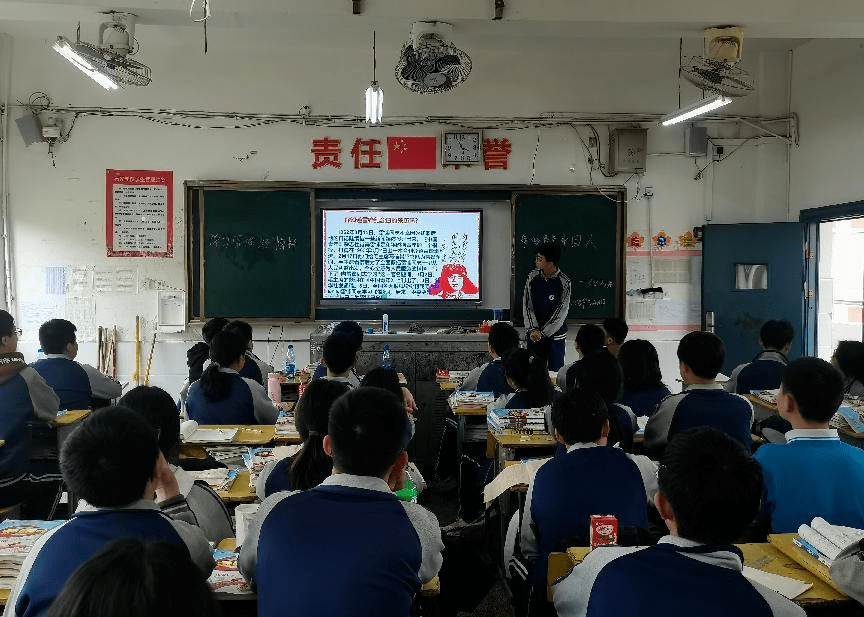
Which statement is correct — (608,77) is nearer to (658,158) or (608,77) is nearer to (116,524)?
(658,158)

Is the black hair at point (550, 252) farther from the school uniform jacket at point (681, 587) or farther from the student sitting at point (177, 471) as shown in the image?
the school uniform jacket at point (681, 587)

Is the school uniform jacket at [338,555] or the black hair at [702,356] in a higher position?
the black hair at [702,356]

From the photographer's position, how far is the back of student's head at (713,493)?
4.84ft

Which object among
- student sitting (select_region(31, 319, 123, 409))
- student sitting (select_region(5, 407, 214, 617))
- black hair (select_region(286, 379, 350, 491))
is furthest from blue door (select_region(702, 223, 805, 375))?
student sitting (select_region(5, 407, 214, 617))

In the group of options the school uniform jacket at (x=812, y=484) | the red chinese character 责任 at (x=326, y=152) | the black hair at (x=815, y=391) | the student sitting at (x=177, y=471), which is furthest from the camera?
the red chinese character 责任 at (x=326, y=152)

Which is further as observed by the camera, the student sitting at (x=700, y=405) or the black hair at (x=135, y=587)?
the student sitting at (x=700, y=405)

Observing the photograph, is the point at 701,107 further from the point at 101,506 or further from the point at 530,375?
the point at 101,506

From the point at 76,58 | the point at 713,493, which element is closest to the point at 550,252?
the point at 76,58

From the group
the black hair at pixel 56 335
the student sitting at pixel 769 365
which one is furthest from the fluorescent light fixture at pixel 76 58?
the student sitting at pixel 769 365

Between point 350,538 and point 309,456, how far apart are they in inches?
29.4

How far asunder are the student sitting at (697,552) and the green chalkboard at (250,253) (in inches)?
216

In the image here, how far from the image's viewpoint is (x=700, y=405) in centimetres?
342

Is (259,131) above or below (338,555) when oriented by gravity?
above

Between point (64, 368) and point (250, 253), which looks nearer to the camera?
point (64, 368)
